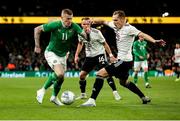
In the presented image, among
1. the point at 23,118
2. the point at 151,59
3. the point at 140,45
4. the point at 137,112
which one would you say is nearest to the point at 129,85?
the point at 137,112

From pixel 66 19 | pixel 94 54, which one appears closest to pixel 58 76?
pixel 66 19

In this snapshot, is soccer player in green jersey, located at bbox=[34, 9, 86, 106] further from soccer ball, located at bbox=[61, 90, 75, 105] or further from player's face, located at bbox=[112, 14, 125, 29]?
player's face, located at bbox=[112, 14, 125, 29]

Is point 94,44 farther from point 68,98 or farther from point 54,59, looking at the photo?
point 68,98

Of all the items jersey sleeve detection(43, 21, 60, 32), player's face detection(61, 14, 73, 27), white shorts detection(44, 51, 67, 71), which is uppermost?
player's face detection(61, 14, 73, 27)

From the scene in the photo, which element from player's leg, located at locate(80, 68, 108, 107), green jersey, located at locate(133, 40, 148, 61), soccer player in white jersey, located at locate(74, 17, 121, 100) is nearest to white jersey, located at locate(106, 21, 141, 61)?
player's leg, located at locate(80, 68, 108, 107)

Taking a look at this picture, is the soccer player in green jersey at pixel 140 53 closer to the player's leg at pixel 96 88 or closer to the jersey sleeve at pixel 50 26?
the player's leg at pixel 96 88

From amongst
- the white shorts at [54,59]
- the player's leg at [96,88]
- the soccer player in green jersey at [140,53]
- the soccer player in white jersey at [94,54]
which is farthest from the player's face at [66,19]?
the soccer player in green jersey at [140,53]

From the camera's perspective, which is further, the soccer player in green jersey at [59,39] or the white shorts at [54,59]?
the white shorts at [54,59]

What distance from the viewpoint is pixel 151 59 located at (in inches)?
1462

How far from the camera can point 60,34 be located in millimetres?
11562

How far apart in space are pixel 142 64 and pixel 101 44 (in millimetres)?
7793

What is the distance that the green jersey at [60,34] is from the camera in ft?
37.5

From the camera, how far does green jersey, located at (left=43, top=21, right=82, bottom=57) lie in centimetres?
1143

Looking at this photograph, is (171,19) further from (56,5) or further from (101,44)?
(101,44)
